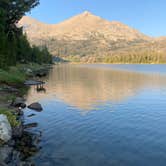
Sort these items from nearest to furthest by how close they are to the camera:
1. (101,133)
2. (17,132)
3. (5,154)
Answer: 1. (5,154)
2. (17,132)
3. (101,133)

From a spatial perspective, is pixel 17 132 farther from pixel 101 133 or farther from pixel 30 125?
pixel 101 133

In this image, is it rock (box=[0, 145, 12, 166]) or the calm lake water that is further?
the calm lake water

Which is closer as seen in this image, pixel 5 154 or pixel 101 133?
pixel 5 154

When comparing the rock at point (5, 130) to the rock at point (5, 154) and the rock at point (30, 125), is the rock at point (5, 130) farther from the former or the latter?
the rock at point (30, 125)

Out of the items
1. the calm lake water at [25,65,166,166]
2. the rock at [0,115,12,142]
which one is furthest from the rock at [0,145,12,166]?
the calm lake water at [25,65,166,166]

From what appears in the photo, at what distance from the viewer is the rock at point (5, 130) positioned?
776 inches

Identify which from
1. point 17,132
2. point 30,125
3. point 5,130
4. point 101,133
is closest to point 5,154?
point 5,130

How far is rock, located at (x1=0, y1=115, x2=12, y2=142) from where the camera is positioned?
19.7 metres

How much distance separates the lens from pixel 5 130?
792 inches

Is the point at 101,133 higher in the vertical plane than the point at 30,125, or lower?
lower

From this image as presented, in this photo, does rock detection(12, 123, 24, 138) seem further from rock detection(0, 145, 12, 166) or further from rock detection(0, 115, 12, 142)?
rock detection(0, 145, 12, 166)

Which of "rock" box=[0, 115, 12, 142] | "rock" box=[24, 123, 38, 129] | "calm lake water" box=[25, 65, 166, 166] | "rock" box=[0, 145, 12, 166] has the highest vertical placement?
"rock" box=[0, 115, 12, 142]

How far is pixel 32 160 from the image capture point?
17.6 m

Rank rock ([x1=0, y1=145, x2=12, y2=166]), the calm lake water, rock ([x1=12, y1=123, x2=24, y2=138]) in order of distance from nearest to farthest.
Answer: rock ([x1=0, y1=145, x2=12, y2=166]) < the calm lake water < rock ([x1=12, y1=123, x2=24, y2=138])
